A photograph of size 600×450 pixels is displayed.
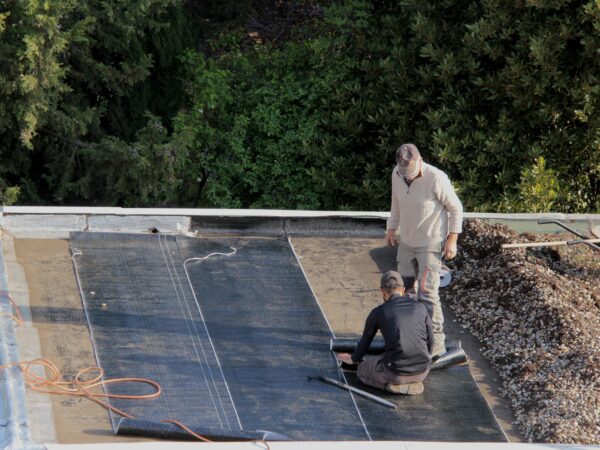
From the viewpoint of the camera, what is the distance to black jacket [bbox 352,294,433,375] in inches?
323

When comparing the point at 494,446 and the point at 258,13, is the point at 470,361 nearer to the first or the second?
the point at 494,446

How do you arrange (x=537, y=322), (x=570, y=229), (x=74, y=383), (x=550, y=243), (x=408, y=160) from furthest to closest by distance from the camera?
(x=570, y=229) < (x=550, y=243) < (x=537, y=322) < (x=408, y=160) < (x=74, y=383)

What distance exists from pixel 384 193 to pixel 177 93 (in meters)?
3.60

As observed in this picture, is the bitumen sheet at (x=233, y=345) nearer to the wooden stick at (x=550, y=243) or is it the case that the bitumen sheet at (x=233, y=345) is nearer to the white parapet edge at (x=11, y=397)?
the white parapet edge at (x=11, y=397)

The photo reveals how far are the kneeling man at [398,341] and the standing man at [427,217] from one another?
1.72 ft

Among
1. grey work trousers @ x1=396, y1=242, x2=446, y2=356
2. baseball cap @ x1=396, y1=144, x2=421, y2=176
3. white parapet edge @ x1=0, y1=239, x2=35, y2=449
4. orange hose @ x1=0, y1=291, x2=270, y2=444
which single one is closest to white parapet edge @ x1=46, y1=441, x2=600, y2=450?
white parapet edge @ x1=0, y1=239, x2=35, y2=449

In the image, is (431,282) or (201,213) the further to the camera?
(201,213)

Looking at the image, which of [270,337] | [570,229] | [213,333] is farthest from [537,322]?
[213,333]

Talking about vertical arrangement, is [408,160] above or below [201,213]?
above

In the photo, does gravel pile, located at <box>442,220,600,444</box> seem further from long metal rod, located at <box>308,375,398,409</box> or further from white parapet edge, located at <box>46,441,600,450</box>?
long metal rod, located at <box>308,375,398,409</box>

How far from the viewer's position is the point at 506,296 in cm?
1009

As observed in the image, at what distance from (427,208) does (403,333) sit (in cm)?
121

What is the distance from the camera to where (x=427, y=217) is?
8914 mm

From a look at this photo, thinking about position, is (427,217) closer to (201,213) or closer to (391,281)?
(391,281)
